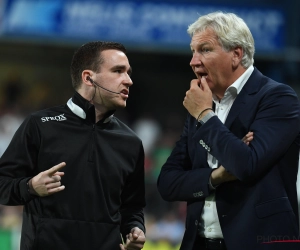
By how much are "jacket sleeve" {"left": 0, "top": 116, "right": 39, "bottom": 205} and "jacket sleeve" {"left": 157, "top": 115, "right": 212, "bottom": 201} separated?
27.5 inches

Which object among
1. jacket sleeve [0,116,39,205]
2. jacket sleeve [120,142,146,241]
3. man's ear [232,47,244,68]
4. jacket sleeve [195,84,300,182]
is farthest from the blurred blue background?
jacket sleeve [195,84,300,182]

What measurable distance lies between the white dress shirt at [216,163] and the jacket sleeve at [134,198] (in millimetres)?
558

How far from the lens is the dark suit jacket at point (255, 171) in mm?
3160

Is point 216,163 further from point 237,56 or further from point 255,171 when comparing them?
point 237,56

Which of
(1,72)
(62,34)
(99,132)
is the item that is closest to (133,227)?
Result: (99,132)

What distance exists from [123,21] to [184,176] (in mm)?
7414

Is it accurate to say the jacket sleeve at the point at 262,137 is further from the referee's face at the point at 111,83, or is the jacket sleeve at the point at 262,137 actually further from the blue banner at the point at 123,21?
the blue banner at the point at 123,21

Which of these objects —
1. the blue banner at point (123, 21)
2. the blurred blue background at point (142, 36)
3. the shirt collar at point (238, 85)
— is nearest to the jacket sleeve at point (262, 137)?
the shirt collar at point (238, 85)

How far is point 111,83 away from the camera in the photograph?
3.80 metres

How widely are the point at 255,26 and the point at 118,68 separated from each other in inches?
290

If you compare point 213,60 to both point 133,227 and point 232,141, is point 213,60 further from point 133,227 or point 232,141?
→ point 133,227

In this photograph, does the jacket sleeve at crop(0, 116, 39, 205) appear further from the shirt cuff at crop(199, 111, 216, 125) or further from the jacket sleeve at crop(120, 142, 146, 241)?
the shirt cuff at crop(199, 111, 216, 125)

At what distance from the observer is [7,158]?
358 cm

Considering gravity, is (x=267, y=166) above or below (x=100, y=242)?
above
